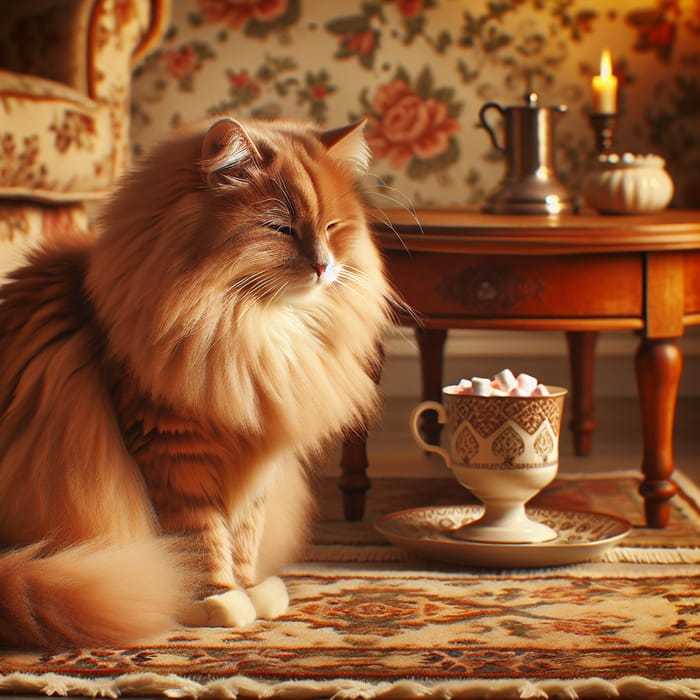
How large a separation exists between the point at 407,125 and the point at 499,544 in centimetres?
165

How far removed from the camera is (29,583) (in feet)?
3.58

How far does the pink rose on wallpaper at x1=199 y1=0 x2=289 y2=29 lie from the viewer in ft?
9.30

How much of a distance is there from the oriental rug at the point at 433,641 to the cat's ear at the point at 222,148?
1.66 ft

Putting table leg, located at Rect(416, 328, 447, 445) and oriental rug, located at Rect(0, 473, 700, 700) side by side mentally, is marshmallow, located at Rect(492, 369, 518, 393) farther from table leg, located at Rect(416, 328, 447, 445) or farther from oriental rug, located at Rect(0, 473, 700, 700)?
table leg, located at Rect(416, 328, 447, 445)

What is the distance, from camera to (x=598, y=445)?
7.88ft

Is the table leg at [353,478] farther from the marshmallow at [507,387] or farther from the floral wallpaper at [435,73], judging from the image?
the floral wallpaper at [435,73]

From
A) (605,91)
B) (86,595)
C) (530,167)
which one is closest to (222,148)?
(86,595)

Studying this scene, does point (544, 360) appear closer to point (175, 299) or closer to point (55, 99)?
point (55, 99)

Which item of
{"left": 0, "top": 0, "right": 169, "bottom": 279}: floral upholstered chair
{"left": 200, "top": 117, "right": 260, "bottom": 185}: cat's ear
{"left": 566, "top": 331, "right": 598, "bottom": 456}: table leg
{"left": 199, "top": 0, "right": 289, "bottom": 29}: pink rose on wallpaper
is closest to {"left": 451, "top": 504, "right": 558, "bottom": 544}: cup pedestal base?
{"left": 200, "top": 117, "right": 260, "bottom": 185}: cat's ear

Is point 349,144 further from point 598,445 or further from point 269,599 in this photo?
point 598,445

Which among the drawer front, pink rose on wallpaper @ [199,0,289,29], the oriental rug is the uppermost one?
pink rose on wallpaper @ [199,0,289,29]

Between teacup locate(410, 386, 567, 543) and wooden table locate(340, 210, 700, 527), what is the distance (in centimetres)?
16

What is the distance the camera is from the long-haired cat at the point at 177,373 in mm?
1167

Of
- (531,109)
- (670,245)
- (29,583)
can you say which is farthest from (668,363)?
(29,583)
